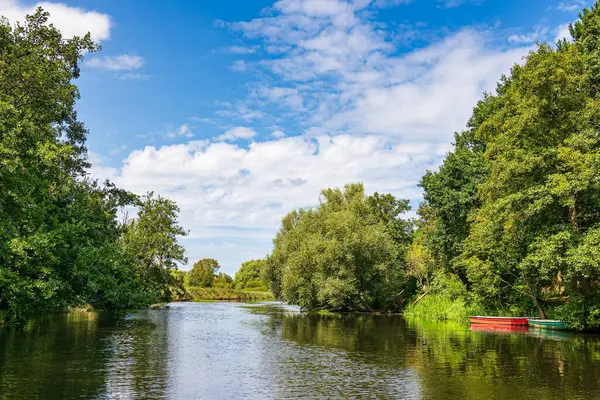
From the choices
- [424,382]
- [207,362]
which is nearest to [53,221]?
[207,362]

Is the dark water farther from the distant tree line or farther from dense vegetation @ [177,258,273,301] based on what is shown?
the distant tree line

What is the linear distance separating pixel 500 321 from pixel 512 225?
970 cm

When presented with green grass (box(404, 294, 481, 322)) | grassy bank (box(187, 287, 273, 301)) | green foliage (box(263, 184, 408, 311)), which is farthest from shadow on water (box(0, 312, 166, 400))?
grassy bank (box(187, 287, 273, 301))

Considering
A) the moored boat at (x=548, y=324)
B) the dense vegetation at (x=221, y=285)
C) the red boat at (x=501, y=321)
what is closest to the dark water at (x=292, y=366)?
the moored boat at (x=548, y=324)

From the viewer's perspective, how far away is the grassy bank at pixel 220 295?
442ft

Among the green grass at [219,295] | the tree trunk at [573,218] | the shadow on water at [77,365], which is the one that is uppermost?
the tree trunk at [573,218]

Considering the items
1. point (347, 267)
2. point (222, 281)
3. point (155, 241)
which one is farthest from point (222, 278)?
point (347, 267)

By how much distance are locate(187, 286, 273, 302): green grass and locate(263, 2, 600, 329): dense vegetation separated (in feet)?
212

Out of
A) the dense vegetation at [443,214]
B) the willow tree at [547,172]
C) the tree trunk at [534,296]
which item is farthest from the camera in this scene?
the tree trunk at [534,296]

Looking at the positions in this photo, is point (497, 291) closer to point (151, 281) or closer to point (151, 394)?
point (151, 394)

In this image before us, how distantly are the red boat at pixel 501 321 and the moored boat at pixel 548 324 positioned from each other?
2.79ft

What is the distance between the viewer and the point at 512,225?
43469 mm

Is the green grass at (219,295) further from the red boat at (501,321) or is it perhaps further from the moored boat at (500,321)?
the red boat at (501,321)

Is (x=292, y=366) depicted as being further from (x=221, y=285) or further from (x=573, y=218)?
(x=221, y=285)
